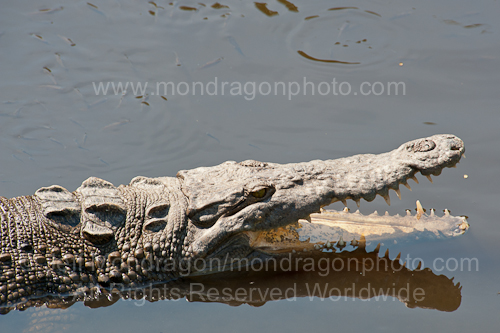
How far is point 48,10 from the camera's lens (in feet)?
28.0

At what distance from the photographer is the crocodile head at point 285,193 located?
13.4 ft

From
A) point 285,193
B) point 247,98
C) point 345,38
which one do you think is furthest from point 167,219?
point 345,38

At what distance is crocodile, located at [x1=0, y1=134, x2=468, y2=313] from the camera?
402cm

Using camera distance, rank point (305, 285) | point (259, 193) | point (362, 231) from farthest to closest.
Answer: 1. point (362, 231)
2. point (305, 285)
3. point (259, 193)

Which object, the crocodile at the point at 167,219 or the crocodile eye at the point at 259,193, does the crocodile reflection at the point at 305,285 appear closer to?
the crocodile at the point at 167,219

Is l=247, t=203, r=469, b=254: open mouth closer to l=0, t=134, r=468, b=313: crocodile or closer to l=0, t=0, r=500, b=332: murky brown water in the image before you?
l=0, t=0, r=500, b=332: murky brown water

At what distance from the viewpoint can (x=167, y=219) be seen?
4.17 meters

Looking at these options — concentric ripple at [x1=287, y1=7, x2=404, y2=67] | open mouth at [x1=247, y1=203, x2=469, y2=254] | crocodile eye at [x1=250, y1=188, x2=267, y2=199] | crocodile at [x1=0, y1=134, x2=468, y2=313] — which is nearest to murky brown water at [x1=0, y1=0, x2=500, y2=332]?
concentric ripple at [x1=287, y1=7, x2=404, y2=67]

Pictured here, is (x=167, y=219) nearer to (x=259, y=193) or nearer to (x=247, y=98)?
(x=259, y=193)

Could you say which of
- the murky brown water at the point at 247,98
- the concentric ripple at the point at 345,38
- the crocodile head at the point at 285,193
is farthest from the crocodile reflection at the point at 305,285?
the concentric ripple at the point at 345,38

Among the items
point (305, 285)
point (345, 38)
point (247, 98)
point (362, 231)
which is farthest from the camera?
point (345, 38)

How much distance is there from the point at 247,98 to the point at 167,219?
3138 millimetres

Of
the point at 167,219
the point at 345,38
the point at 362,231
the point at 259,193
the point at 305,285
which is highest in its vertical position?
the point at 345,38

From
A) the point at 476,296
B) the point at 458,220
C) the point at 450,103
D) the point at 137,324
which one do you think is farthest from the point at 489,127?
the point at 137,324
